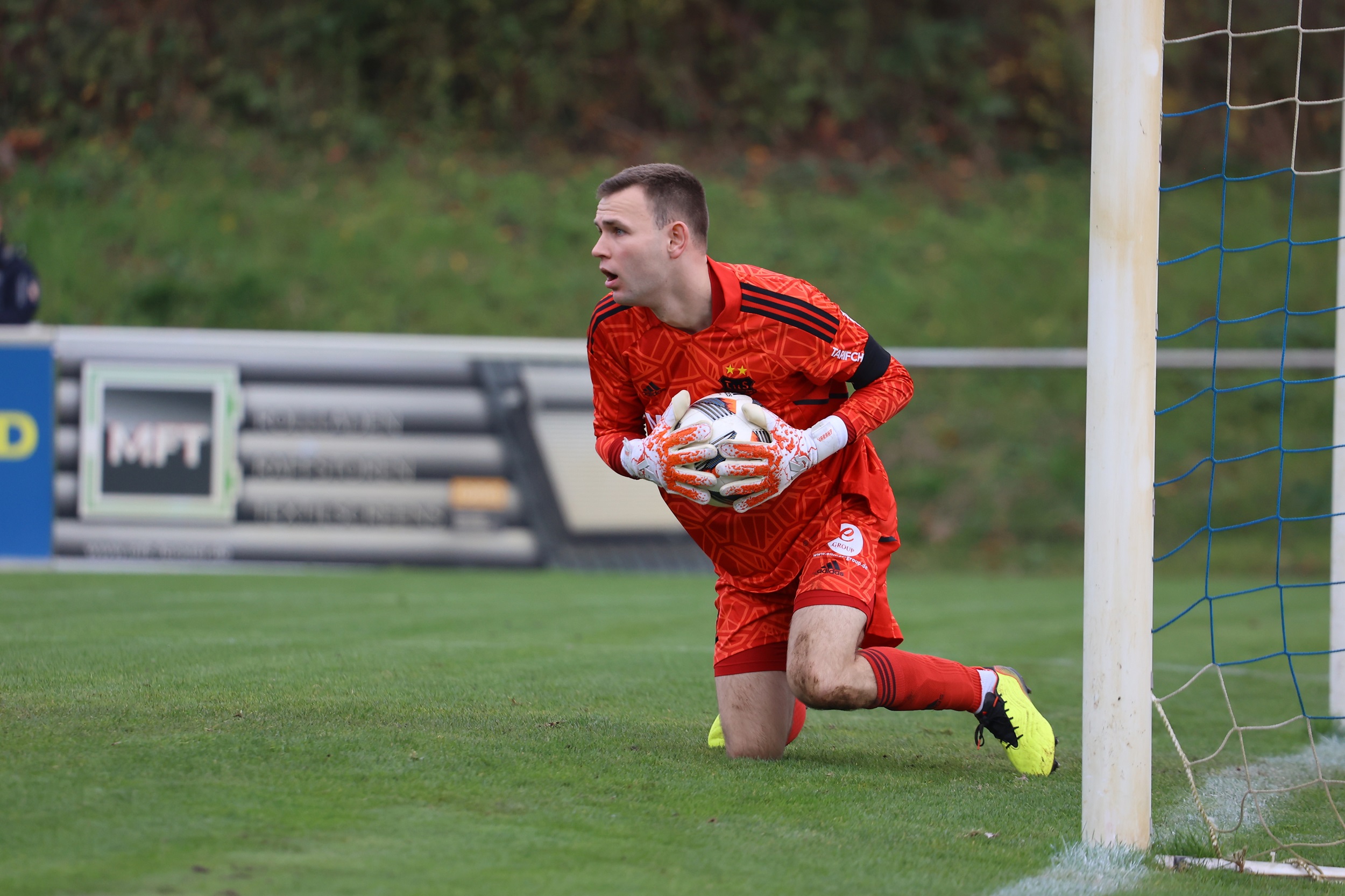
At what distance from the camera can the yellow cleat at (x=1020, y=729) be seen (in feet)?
13.1

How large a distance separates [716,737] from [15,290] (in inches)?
325

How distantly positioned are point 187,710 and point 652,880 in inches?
74.6

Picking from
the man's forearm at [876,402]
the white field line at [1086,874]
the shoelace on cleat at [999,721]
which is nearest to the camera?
the white field line at [1086,874]

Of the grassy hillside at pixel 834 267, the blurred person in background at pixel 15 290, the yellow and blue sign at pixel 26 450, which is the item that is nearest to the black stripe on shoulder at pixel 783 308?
the yellow and blue sign at pixel 26 450

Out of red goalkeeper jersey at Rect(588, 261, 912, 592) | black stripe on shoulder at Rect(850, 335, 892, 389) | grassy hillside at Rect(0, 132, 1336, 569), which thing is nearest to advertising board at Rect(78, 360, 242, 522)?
grassy hillside at Rect(0, 132, 1336, 569)

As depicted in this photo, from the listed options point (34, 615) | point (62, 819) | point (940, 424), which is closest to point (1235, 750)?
point (62, 819)

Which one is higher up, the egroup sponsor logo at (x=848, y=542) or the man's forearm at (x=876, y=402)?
the man's forearm at (x=876, y=402)

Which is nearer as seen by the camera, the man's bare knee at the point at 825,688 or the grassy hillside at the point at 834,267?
the man's bare knee at the point at 825,688

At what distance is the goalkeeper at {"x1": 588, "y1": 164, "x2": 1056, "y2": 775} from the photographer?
3.75m

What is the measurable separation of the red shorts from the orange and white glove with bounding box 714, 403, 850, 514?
1.03ft

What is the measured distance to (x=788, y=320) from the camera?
393 centimetres

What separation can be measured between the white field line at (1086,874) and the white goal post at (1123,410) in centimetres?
5

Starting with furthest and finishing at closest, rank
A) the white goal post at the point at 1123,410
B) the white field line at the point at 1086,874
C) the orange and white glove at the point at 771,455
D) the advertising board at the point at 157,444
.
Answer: the advertising board at the point at 157,444, the orange and white glove at the point at 771,455, the white goal post at the point at 1123,410, the white field line at the point at 1086,874

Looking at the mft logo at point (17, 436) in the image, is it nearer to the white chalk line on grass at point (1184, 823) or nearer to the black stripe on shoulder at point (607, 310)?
the black stripe on shoulder at point (607, 310)
